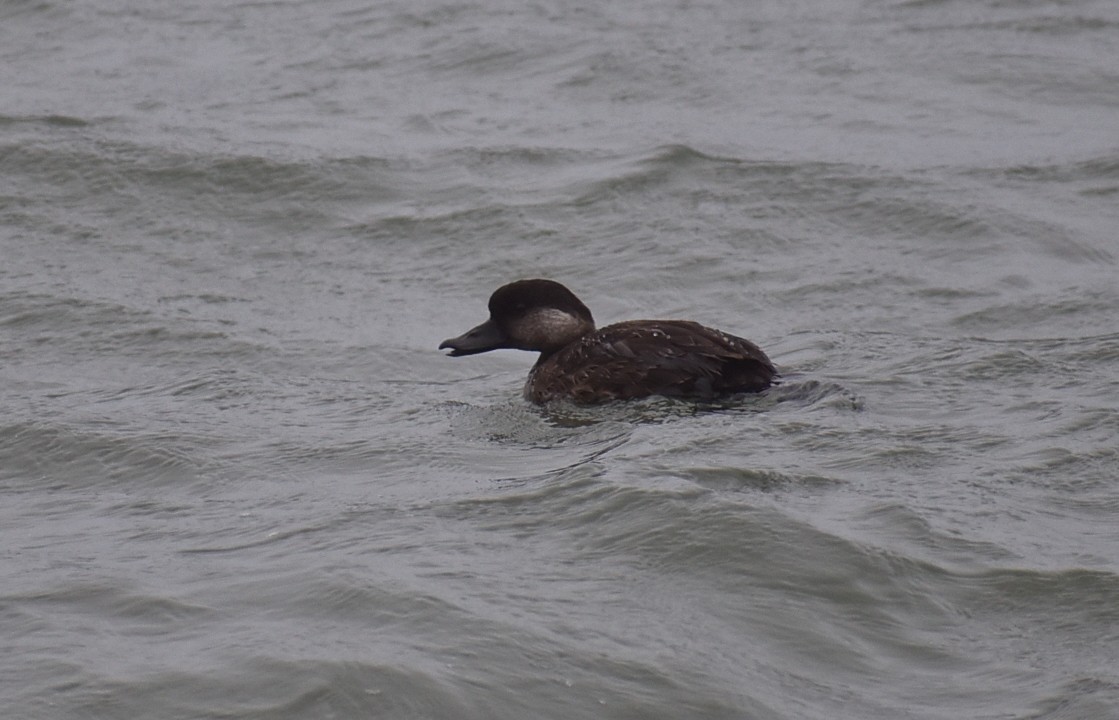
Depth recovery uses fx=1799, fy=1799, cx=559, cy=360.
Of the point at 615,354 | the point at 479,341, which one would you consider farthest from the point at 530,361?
the point at 615,354

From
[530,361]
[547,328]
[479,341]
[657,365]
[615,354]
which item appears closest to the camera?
[657,365]

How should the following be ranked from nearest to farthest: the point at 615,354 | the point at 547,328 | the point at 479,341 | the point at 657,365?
1. the point at 657,365
2. the point at 615,354
3. the point at 547,328
4. the point at 479,341

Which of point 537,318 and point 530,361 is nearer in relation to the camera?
point 537,318

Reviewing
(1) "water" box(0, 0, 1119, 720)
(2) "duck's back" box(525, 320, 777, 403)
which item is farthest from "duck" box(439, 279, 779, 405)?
(1) "water" box(0, 0, 1119, 720)

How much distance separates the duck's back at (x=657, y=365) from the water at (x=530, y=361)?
12 centimetres

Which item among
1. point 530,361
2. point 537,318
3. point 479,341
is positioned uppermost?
point 537,318

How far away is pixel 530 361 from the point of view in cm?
1020

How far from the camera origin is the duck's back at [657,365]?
26.8 feet

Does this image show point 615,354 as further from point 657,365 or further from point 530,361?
point 530,361

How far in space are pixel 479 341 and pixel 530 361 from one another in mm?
1140

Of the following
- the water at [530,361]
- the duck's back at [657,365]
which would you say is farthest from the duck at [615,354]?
the water at [530,361]

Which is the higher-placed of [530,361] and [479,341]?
[479,341]

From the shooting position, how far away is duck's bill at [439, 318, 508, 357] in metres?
9.06

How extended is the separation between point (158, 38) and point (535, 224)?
692 centimetres
